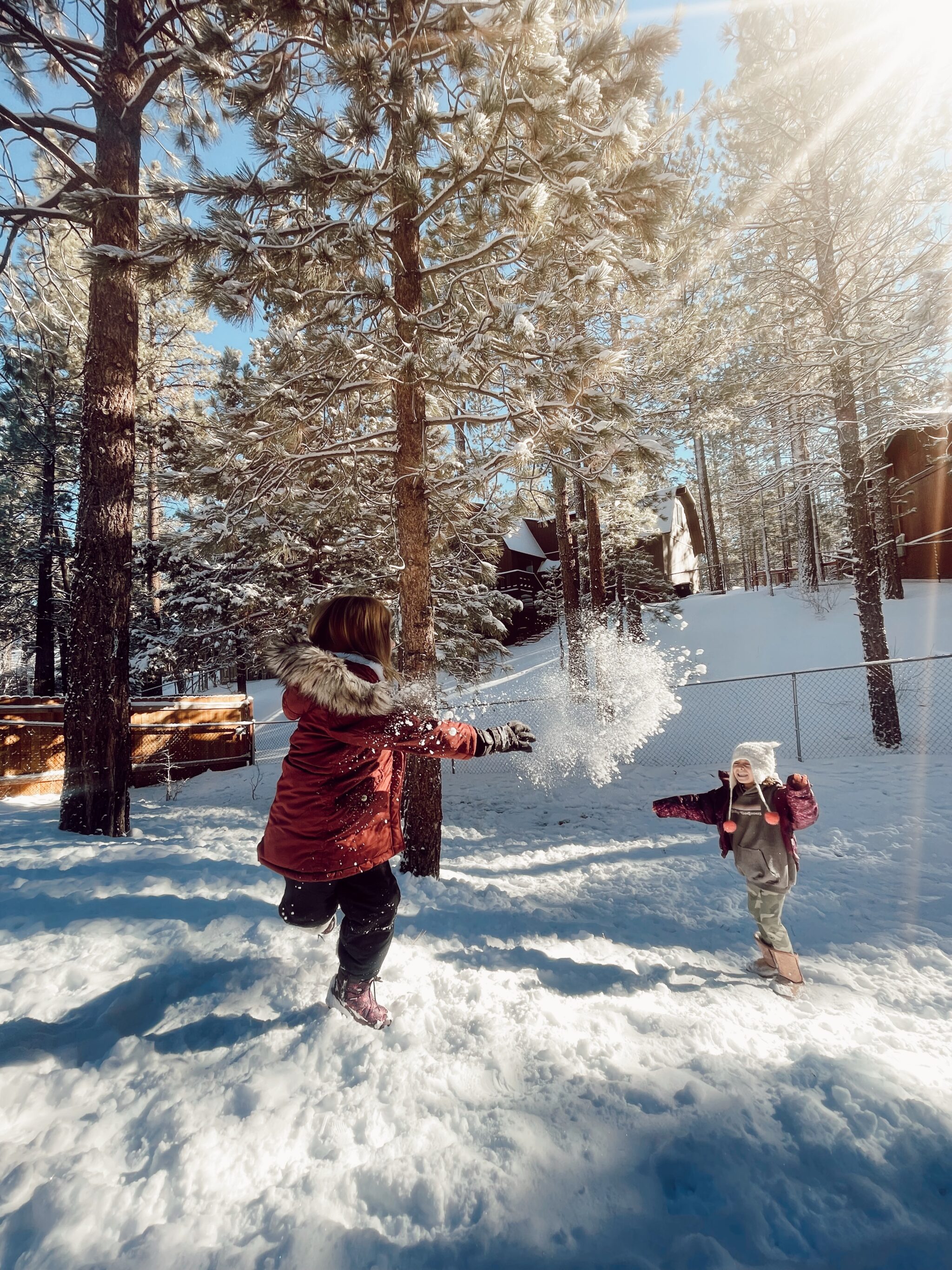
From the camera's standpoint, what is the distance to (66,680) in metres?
4.93

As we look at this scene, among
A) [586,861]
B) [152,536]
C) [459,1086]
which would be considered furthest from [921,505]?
[152,536]

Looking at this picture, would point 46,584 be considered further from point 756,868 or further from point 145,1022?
point 756,868

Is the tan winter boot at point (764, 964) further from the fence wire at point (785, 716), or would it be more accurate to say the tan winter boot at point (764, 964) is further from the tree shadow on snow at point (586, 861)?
the fence wire at point (785, 716)

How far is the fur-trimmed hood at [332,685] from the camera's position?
7.36 ft

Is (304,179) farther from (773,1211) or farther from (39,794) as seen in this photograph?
(39,794)

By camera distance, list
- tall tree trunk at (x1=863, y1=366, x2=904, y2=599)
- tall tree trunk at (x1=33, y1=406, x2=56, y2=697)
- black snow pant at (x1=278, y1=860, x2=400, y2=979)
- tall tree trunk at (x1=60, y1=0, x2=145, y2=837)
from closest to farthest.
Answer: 1. black snow pant at (x1=278, y1=860, x2=400, y2=979)
2. tall tree trunk at (x1=60, y1=0, x2=145, y2=837)
3. tall tree trunk at (x1=863, y1=366, x2=904, y2=599)
4. tall tree trunk at (x1=33, y1=406, x2=56, y2=697)

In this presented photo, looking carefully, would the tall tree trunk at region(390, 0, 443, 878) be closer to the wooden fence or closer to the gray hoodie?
the gray hoodie

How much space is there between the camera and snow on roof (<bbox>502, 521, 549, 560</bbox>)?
2488 centimetres

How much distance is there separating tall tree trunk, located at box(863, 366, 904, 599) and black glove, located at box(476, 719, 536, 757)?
946 centimetres

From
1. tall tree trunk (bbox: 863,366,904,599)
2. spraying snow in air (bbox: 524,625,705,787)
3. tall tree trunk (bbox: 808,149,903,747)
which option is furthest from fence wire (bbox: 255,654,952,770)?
tall tree trunk (bbox: 863,366,904,599)

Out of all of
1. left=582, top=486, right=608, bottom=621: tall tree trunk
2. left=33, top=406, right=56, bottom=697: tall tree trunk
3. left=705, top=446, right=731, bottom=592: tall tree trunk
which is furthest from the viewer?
left=705, top=446, right=731, bottom=592: tall tree trunk

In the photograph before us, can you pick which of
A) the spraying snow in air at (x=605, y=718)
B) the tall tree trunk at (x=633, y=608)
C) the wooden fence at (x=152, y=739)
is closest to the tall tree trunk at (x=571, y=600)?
the spraying snow in air at (x=605, y=718)

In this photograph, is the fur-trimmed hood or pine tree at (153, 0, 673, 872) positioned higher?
pine tree at (153, 0, 673, 872)

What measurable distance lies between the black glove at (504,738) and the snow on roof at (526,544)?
72.0ft
